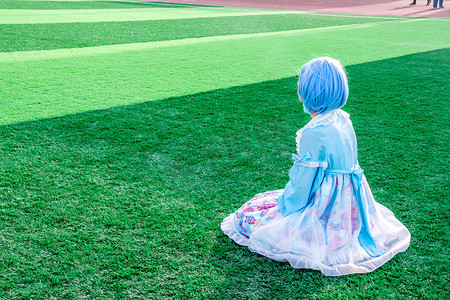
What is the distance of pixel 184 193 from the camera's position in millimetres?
3416

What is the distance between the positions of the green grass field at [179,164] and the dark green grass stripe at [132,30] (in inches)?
16.9

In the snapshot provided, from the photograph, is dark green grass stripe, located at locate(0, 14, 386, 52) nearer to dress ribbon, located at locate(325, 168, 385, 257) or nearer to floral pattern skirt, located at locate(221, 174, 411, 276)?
floral pattern skirt, located at locate(221, 174, 411, 276)

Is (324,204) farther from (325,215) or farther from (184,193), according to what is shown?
(184,193)

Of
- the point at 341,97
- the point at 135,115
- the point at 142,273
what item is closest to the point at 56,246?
the point at 142,273

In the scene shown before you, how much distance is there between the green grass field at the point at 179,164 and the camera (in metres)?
2.48

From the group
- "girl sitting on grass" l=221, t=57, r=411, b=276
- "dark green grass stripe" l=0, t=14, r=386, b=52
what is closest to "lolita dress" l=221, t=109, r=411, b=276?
"girl sitting on grass" l=221, t=57, r=411, b=276

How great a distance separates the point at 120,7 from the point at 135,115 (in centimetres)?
1464

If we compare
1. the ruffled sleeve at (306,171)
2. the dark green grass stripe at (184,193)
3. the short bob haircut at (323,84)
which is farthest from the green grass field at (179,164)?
the short bob haircut at (323,84)

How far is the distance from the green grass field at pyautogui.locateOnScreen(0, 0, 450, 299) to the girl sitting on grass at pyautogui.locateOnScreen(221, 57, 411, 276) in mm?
101

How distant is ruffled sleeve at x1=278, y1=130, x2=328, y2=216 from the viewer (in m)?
2.53

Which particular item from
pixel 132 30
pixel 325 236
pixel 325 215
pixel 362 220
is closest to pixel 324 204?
pixel 325 215

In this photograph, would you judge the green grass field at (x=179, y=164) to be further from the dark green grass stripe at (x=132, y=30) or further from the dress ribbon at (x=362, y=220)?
the dark green grass stripe at (x=132, y=30)

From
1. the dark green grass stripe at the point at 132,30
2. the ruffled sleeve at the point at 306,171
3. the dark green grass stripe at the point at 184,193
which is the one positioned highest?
the dark green grass stripe at the point at 132,30

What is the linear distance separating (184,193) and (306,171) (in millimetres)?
1208
